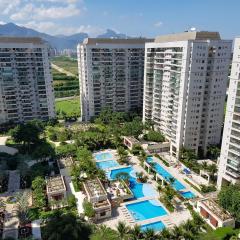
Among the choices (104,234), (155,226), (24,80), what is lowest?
(155,226)

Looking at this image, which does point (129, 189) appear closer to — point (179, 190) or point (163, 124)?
point (179, 190)

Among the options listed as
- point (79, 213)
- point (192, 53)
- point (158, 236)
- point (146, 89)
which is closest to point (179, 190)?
point (158, 236)

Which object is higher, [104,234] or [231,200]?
[231,200]

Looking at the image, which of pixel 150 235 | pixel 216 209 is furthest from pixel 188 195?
pixel 150 235

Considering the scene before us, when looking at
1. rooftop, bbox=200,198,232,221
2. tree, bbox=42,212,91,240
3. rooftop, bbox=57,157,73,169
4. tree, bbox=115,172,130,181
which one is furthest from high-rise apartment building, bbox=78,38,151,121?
tree, bbox=42,212,91,240

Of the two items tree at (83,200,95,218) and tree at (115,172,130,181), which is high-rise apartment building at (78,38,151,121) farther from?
tree at (83,200,95,218)

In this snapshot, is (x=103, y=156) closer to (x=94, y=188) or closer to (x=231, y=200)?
(x=94, y=188)
